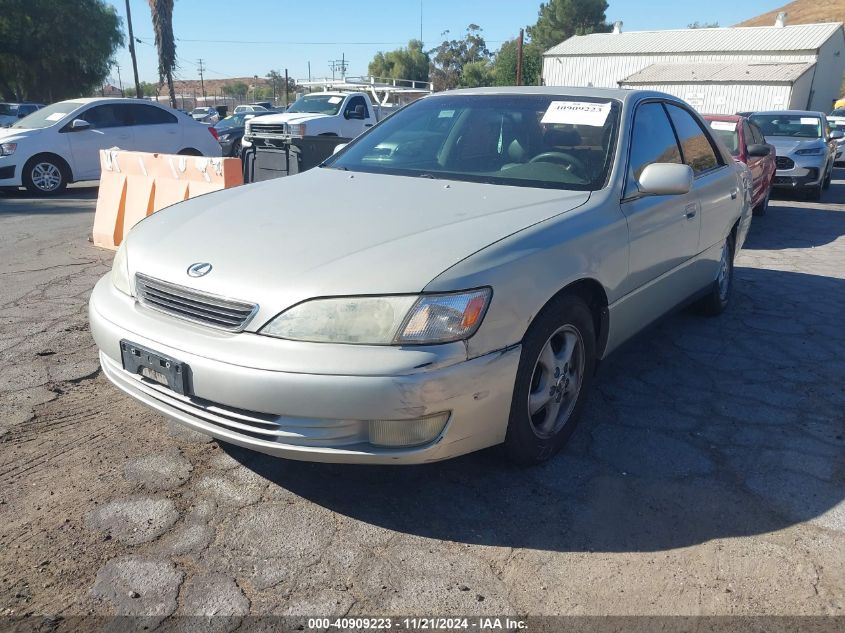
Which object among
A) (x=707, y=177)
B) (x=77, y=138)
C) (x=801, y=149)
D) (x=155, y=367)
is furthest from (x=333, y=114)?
(x=155, y=367)

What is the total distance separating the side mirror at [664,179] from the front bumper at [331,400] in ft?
4.26

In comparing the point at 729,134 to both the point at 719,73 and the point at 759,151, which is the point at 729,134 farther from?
the point at 719,73

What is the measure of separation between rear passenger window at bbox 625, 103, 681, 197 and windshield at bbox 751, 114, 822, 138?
948 centimetres

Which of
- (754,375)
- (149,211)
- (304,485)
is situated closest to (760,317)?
(754,375)

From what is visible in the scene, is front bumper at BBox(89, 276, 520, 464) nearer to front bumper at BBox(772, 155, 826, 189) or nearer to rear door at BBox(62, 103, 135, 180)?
rear door at BBox(62, 103, 135, 180)

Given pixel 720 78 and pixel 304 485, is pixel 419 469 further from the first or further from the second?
pixel 720 78

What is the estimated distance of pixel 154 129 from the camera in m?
12.0

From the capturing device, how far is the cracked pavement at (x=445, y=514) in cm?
227

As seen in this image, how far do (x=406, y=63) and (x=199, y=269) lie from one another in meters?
83.0

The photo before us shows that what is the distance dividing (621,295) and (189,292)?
195cm

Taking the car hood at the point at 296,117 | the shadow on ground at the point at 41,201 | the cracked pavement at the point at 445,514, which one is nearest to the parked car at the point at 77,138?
the shadow on ground at the point at 41,201

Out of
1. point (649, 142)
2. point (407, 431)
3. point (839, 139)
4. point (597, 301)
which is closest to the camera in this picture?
point (407, 431)

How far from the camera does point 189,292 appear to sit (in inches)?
103

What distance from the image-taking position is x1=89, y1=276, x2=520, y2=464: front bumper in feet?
7.61
